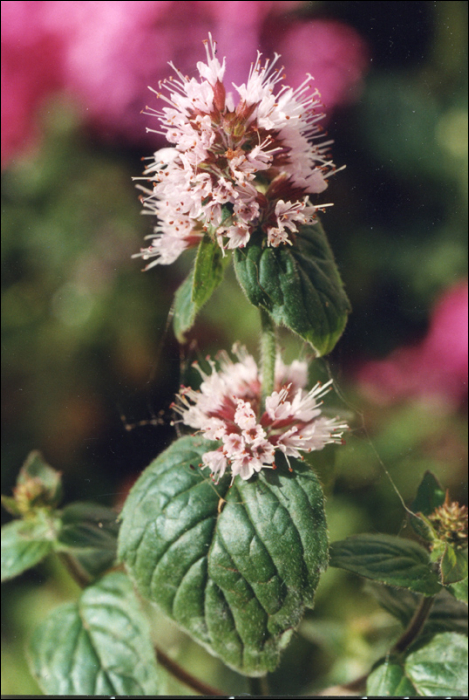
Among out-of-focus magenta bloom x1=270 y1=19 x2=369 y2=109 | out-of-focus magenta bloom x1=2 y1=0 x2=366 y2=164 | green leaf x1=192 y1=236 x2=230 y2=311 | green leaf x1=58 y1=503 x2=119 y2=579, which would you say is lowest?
green leaf x1=58 y1=503 x2=119 y2=579

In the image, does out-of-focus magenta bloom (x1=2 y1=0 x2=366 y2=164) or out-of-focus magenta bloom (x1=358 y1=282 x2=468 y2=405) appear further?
out-of-focus magenta bloom (x1=358 y1=282 x2=468 y2=405)

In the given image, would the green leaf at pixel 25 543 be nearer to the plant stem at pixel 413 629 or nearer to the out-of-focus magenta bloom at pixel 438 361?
the plant stem at pixel 413 629

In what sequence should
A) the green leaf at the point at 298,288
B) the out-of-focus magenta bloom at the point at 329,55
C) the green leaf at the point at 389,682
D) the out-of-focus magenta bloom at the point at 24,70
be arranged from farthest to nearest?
the out-of-focus magenta bloom at the point at 24,70
the out-of-focus magenta bloom at the point at 329,55
the green leaf at the point at 389,682
the green leaf at the point at 298,288

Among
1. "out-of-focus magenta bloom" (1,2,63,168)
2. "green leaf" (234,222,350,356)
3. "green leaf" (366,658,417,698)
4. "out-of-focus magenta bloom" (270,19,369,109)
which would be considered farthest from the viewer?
"out-of-focus magenta bloom" (1,2,63,168)

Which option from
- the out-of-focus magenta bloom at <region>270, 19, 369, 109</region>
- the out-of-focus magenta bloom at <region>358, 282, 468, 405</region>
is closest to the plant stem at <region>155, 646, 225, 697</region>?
the out-of-focus magenta bloom at <region>358, 282, 468, 405</region>

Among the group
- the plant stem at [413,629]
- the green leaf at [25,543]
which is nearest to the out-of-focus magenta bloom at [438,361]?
the plant stem at [413,629]

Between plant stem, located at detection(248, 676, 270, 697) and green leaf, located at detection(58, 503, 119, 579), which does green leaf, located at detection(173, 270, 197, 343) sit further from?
plant stem, located at detection(248, 676, 270, 697)

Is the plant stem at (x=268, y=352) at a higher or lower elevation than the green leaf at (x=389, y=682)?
higher
